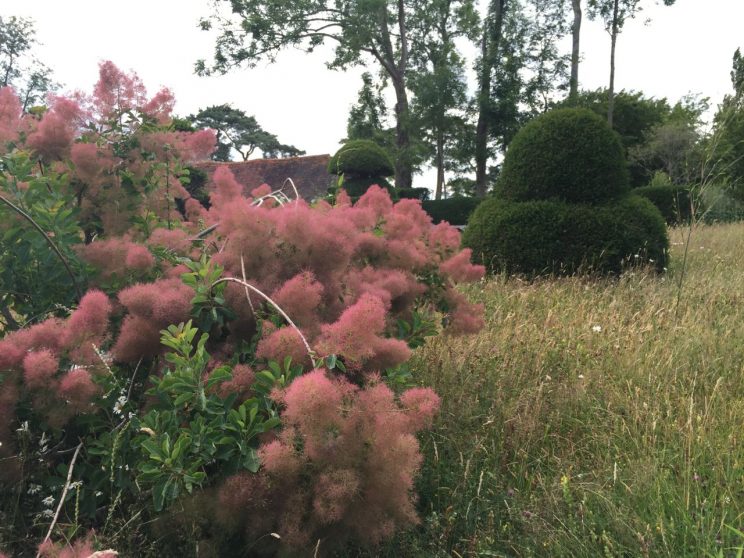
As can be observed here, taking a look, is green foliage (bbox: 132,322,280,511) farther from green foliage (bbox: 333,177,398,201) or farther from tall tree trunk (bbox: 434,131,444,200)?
tall tree trunk (bbox: 434,131,444,200)

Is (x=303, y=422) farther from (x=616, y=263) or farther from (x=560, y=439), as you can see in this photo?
(x=616, y=263)

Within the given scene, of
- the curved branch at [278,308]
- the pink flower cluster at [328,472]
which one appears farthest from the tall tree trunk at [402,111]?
the pink flower cluster at [328,472]

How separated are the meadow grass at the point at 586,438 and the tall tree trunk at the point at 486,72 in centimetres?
1871

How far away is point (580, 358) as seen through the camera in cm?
326

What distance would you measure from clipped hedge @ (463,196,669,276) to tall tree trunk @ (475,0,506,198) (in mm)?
15352

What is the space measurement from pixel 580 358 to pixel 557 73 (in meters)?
23.1

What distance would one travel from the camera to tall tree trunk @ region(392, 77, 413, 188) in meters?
21.8

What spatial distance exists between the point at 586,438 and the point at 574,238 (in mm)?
4310

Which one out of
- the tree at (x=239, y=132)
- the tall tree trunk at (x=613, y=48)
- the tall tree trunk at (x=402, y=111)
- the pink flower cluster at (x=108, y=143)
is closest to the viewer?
the pink flower cluster at (x=108, y=143)

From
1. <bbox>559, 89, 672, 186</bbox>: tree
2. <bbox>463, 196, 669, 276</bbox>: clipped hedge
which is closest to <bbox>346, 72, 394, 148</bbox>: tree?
<bbox>559, 89, 672, 186</bbox>: tree

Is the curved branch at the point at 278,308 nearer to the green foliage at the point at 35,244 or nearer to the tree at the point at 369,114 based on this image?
the green foliage at the point at 35,244

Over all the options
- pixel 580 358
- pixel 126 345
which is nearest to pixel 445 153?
pixel 580 358

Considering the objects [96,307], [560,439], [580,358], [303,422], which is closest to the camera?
[303,422]

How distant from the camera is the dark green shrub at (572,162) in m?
6.67
